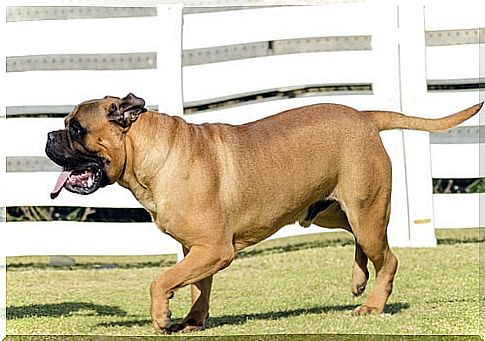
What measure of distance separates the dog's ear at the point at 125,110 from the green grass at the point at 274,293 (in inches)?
50.4

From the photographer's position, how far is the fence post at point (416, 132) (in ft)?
34.9

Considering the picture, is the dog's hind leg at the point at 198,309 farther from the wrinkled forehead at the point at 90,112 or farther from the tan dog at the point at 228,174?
the wrinkled forehead at the point at 90,112

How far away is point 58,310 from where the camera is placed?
809cm

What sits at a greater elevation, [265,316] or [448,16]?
[448,16]

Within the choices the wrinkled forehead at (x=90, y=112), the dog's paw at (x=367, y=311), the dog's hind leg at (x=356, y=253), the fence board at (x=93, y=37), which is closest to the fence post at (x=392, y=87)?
the fence board at (x=93, y=37)

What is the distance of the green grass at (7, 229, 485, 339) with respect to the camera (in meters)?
7.10

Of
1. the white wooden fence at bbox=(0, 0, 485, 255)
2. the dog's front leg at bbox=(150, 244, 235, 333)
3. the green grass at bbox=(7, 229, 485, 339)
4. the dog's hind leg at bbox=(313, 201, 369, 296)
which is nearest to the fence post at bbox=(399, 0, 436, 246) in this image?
the white wooden fence at bbox=(0, 0, 485, 255)

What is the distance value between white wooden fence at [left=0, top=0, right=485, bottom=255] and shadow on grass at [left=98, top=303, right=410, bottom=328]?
282 cm

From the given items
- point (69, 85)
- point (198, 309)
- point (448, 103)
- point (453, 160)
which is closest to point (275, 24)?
point (448, 103)

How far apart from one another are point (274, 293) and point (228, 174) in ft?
6.77

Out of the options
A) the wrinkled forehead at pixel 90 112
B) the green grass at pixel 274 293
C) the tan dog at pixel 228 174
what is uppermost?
the wrinkled forehead at pixel 90 112

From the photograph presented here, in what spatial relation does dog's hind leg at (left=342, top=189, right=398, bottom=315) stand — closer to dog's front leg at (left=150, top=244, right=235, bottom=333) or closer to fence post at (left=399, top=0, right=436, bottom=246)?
dog's front leg at (left=150, top=244, right=235, bottom=333)

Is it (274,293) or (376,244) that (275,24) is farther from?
(376,244)

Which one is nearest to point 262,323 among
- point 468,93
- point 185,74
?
point 185,74
